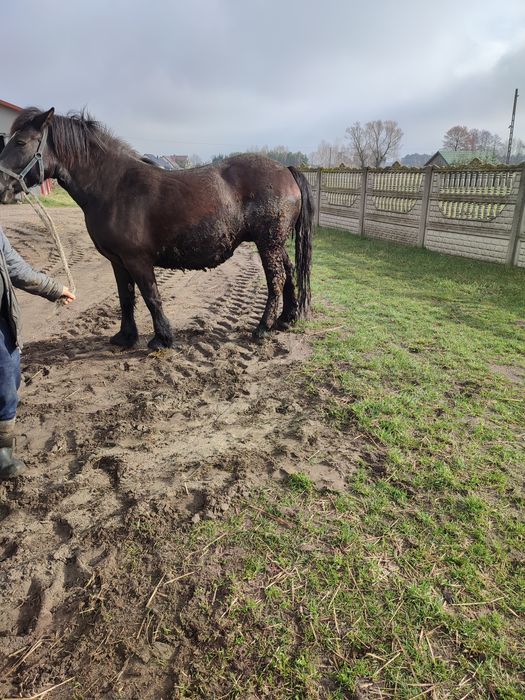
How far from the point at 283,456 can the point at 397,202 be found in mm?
10387

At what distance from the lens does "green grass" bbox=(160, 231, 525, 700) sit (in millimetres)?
1517

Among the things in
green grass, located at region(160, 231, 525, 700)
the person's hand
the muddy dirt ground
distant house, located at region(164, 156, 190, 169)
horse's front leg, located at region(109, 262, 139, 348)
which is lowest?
green grass, located at region(160, 231, 525, 700)

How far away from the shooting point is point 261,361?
13.2 ft

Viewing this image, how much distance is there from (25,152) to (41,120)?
0.30 m

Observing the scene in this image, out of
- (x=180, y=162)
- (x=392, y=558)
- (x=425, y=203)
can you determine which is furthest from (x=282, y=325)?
(x=180, y=162)

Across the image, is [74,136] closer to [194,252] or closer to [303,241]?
[194,252]

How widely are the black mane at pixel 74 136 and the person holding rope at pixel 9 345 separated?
1.56m

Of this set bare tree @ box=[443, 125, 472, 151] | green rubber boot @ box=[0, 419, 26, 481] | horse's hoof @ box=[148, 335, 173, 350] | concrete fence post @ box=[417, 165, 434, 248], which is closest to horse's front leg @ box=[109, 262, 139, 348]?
horse's hoof @ box=[148, 335, 173, 350]

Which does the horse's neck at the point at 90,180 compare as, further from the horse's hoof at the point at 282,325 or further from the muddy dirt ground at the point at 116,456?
the horse's hoof at the point at 282,325

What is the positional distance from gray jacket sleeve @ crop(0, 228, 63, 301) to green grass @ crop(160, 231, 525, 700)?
5.81ft

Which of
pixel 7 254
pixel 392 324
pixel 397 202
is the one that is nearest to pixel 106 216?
pixel 7 254

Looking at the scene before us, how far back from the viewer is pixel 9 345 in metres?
2.60

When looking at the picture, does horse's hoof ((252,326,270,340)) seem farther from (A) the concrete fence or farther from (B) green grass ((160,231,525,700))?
(A) the concrete fence

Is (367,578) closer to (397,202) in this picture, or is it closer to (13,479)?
(13,479)
